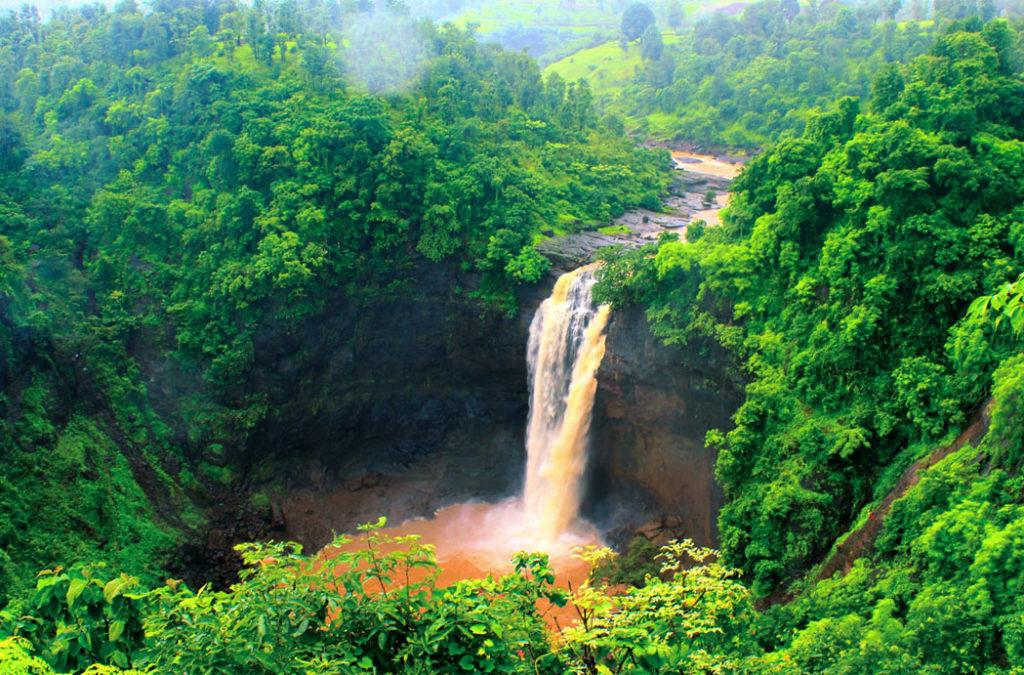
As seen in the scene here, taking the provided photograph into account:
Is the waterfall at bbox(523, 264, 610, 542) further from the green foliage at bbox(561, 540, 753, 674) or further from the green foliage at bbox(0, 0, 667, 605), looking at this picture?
the green foliage at bbox(561, 540, 753, 674)

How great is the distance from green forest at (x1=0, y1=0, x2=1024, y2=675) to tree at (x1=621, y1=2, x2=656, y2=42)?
20.0 meters

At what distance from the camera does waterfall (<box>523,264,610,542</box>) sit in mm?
20453

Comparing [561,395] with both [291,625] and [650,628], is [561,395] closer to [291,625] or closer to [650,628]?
[650,628]

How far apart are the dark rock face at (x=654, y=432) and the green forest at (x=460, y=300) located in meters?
0.62

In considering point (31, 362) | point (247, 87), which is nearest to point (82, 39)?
point (247, 87)

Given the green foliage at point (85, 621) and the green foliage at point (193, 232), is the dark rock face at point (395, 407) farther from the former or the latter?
the green foliage at point (85, 621)

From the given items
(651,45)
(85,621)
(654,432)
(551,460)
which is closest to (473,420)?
(551,460)

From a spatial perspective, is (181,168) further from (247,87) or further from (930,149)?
(930,149)

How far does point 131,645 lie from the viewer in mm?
7129

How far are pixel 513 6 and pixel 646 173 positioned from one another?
4289cm

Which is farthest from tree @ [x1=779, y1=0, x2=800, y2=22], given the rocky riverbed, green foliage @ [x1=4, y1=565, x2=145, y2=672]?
green foliage @ [x1=4, y1=565, x2=145, y2=672]

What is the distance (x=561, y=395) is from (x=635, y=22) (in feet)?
114

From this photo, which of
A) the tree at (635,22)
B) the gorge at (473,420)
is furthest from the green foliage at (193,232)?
the tree at (635,22)

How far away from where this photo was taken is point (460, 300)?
22500mm
